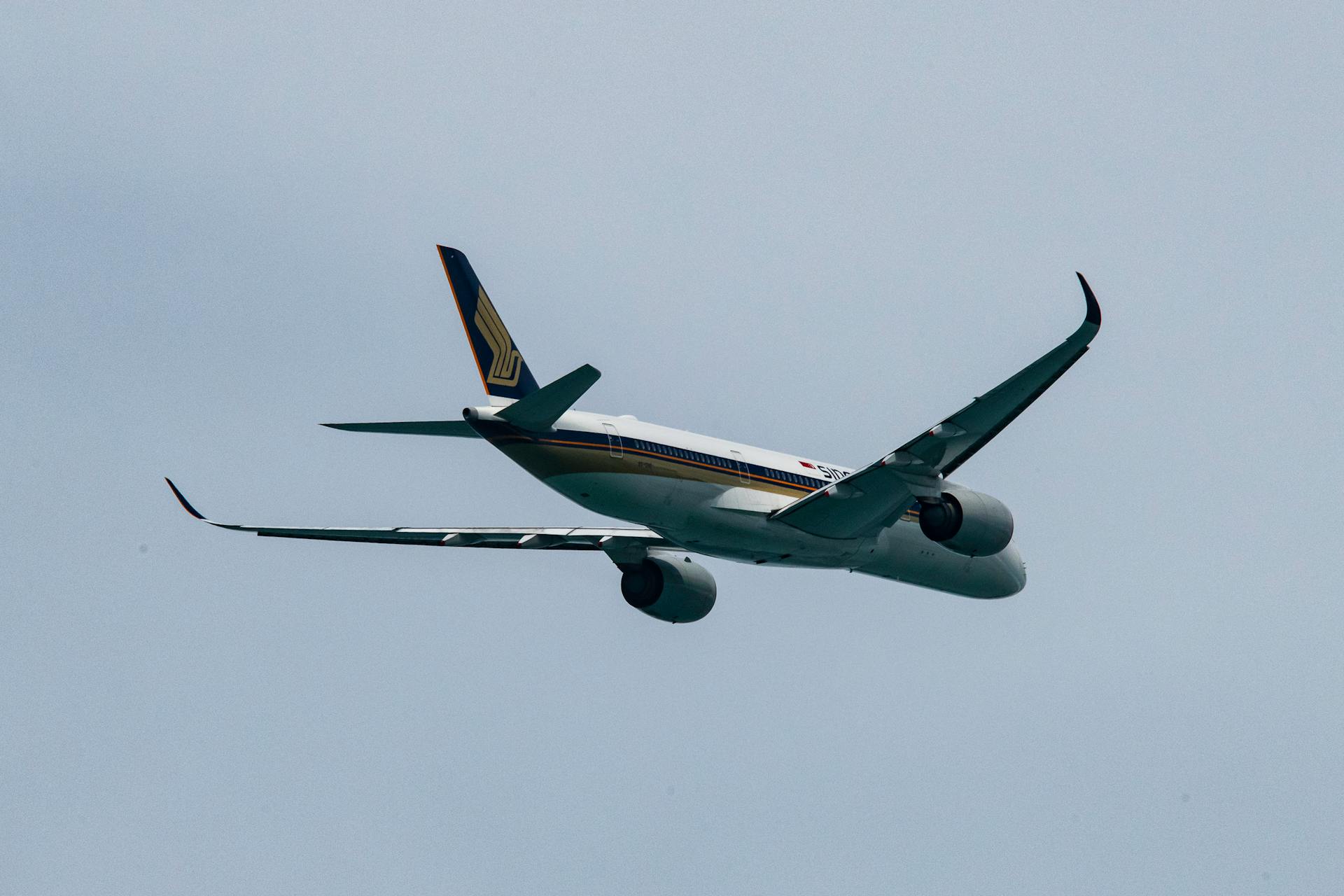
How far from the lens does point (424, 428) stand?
1225 inches

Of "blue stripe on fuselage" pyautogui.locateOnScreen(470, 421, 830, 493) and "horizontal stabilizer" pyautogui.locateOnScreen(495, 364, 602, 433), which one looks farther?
"blue stripe on fuselage" pyautogui.locateOnScreen(470, 421, 830, 493)

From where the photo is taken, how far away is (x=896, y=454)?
32250 millimetres

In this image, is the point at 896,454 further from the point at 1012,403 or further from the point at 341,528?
the point at 341,528

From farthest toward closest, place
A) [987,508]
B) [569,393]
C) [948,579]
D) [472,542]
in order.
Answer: [948,579], [472,542], [987,508], [569,393]

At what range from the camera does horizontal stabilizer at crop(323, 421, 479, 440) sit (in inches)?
1181

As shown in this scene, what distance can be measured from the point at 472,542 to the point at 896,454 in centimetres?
1022

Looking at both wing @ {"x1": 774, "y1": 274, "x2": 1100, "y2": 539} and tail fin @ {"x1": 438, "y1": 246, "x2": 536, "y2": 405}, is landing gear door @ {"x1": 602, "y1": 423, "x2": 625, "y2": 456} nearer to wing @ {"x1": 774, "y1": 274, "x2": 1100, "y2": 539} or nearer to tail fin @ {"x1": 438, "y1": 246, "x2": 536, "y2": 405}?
tail fin @ {"x1": 438, "y1": 246, "x2": 536, "y2": 405}

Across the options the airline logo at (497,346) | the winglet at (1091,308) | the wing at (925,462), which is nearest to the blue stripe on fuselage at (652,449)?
the wing at (925,462)

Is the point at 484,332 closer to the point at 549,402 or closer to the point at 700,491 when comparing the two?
the point at 549,402

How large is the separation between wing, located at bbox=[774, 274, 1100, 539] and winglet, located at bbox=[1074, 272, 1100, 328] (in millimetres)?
12

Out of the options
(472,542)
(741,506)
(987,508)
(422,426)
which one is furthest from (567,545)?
(987,508)

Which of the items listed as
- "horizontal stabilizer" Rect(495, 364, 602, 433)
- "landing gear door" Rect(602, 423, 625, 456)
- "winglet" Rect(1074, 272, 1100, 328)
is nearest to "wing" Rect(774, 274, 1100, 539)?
"winglet" Rect(1074, 272, 1100, 328)

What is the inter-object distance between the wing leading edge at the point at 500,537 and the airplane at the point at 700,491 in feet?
0.13

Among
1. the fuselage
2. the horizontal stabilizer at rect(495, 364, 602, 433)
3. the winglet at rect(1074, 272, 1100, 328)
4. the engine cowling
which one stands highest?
the winglet at rect(1074, 272, 1100, 328)
